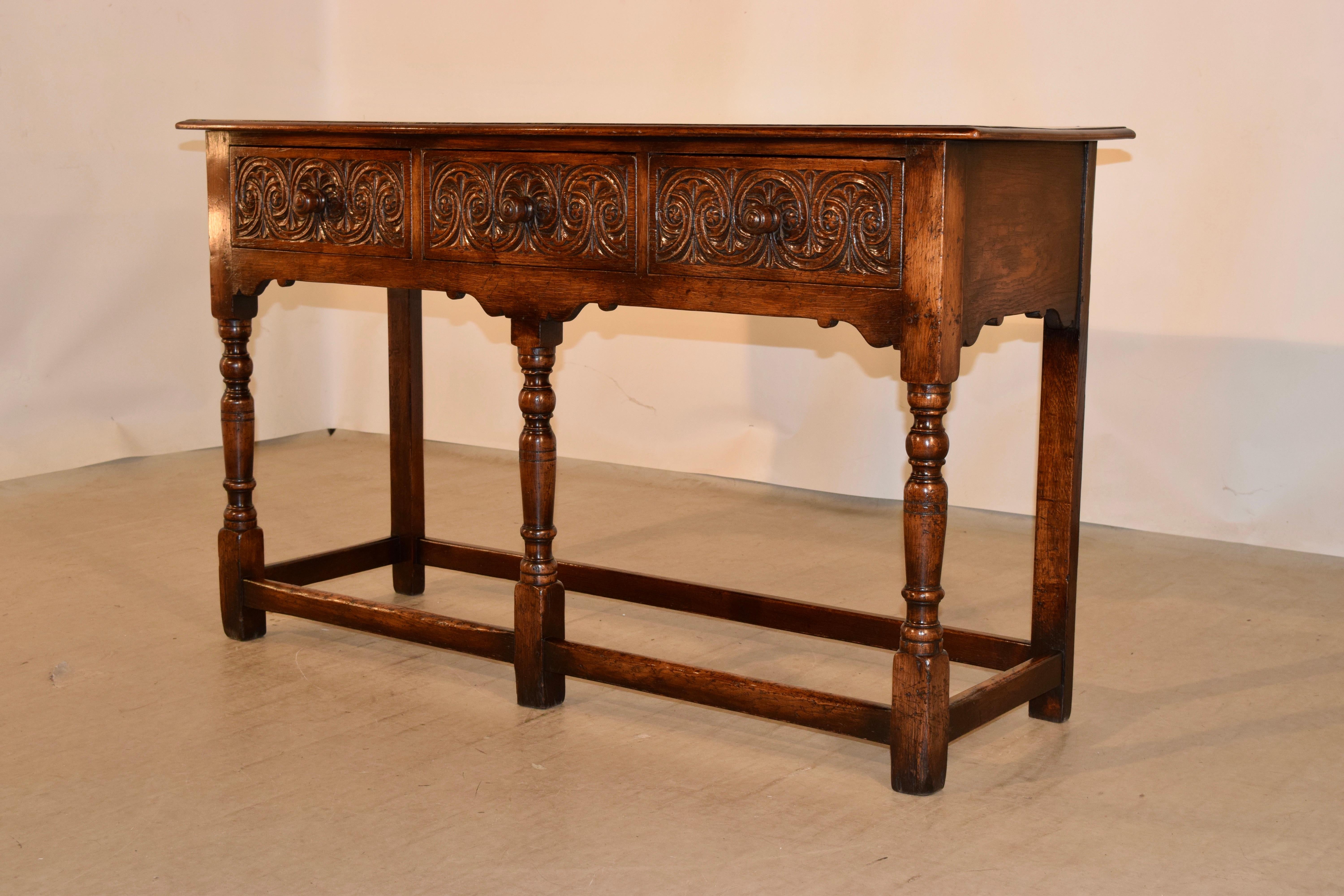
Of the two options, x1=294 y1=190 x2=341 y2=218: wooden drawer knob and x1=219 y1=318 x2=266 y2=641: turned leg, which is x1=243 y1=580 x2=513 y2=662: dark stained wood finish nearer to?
x1=219 y1=318 x2=266 y2=641: turned leg

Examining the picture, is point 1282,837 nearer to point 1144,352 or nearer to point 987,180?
point 987,180

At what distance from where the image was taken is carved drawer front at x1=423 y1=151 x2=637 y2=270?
284 cm

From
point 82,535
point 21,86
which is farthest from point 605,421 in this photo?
point 21,86

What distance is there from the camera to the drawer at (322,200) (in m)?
3.15

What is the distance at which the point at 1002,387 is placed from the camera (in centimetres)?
507

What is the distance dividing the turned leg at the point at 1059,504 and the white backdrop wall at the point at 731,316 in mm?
1843

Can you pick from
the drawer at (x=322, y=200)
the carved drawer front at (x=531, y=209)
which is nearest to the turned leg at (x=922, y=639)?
the carved drawer front at (x=531, y=209)

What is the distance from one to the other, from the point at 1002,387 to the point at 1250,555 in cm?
100

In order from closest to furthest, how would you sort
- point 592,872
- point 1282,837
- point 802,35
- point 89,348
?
point 592,872, point 1282,837, point 802,35, point 89,348

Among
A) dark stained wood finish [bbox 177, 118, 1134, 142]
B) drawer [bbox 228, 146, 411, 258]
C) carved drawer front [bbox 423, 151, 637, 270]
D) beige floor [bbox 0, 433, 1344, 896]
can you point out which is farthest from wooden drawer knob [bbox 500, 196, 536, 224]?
beige floor [bbox 0, 433, 1344, 896]

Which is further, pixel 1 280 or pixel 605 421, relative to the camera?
pixel 605 421

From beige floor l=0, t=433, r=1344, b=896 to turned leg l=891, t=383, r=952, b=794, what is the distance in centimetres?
8

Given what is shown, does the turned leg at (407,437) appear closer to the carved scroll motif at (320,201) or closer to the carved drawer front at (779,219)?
the carved scroll motif at (320,201)

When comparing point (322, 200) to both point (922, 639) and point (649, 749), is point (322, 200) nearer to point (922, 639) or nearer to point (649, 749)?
point (649, 749)
